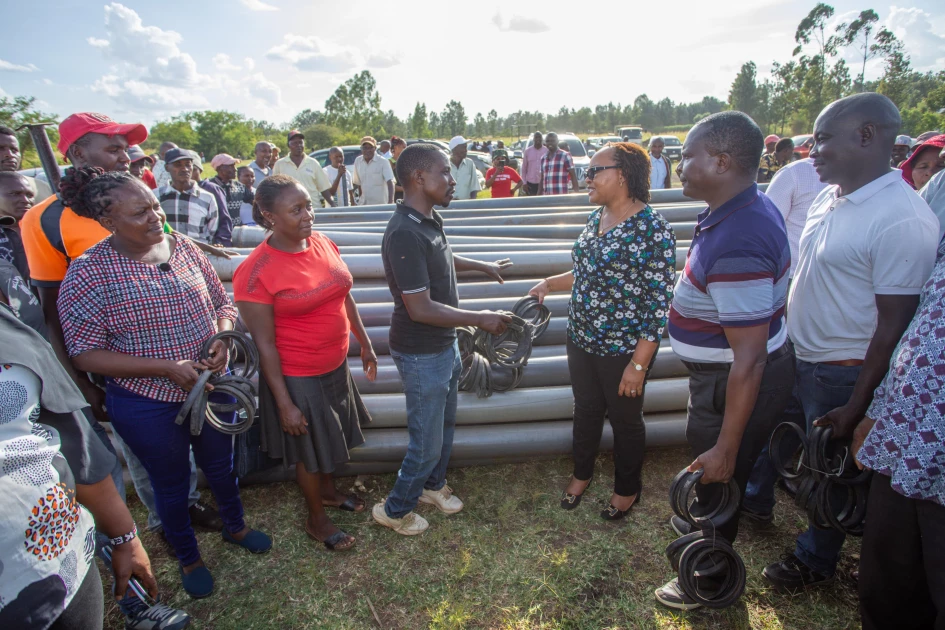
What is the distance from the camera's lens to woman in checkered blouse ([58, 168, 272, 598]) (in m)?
2.14

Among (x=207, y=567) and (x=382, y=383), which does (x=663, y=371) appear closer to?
(x=382, y=383)

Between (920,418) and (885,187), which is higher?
(885,187)

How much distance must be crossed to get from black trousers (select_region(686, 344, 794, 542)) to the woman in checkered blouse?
87.7 inches

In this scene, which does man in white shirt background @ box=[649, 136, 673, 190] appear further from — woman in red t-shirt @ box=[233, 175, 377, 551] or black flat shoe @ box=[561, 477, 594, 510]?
woman in red t-shirt @ box=[233, 175, 377, 551]

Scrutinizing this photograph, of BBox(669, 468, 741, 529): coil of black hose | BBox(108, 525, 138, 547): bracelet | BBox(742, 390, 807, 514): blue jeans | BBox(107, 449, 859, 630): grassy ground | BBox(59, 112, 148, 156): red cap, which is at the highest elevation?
BBox(59, 112, 148, 156): red cap

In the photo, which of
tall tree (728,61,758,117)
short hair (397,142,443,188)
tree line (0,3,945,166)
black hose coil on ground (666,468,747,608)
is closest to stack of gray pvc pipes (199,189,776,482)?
black hose coil on ground (666,468,747,608)

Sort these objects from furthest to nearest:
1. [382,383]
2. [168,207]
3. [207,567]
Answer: [168,207] < [382,383] < [207,567]

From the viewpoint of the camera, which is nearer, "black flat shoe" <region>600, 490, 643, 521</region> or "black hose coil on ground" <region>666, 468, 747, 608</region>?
"black hose coil on ground" <region>666, 468, 747, 608</region>

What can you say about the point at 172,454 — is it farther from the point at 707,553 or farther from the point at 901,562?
the point at 901,562

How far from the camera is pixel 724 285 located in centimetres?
195

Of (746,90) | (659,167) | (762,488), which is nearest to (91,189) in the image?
(762,488)

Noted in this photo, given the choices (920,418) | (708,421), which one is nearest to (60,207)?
(708,421)

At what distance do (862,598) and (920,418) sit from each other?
83 cm

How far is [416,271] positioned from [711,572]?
1896mm
